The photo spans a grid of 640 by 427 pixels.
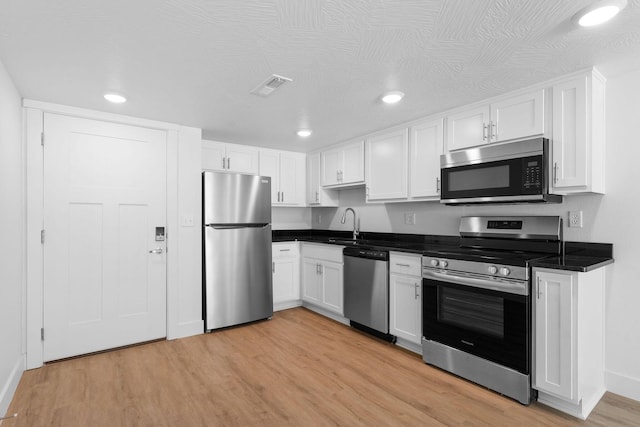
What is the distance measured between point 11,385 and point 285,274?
2.68 metres

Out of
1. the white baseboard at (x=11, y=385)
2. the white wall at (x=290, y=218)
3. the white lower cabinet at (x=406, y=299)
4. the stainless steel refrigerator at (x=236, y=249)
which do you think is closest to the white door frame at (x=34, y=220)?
the white baseboard at (x=11, y=385)

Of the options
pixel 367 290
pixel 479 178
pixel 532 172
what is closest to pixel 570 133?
pixel 532 172

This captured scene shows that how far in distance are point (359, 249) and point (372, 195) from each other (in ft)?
2.26

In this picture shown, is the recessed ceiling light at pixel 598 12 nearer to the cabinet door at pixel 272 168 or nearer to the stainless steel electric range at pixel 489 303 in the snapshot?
the stainless steel electric range at pixel 489 303

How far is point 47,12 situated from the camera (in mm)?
1555

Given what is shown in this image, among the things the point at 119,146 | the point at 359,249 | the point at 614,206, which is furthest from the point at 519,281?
the point at 119,146

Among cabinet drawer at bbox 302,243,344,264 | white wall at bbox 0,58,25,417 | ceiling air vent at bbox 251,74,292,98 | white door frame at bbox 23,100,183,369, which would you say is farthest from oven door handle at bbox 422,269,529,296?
white door frame at bbox 23,100,183,369

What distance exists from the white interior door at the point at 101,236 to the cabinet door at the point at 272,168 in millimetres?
1412

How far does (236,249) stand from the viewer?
145 inches

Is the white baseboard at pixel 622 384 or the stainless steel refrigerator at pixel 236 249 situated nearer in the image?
the white baseboard at pixel 622 384

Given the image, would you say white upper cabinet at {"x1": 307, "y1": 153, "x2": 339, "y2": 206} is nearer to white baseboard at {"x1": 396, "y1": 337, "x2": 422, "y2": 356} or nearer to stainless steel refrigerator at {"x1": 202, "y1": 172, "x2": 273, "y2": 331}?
stainless steel refrigerator at {"x1": 202, "y1": 172, "x2": 273, "y2": 331}

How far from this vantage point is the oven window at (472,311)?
229 cm

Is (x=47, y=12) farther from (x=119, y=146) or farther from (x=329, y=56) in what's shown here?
(x=119, y=146)

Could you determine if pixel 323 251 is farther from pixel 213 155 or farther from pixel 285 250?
pixel 213 155
